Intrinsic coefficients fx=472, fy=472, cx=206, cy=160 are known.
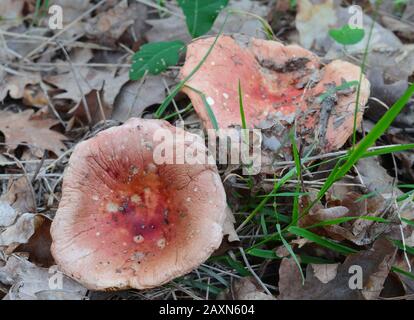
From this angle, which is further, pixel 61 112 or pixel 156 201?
pixel 61 112

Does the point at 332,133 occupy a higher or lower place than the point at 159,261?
higher

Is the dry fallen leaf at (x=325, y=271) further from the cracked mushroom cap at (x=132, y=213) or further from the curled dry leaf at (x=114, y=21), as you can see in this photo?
the curled dry leaf at (x=114, y=21)

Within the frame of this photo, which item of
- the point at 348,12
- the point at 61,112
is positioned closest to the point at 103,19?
the point at 61,112

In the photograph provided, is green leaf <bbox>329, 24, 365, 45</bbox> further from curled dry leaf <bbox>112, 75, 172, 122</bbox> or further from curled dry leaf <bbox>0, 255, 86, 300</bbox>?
curled dry leaf <bbox>0, 255, 86, 300</bbox>

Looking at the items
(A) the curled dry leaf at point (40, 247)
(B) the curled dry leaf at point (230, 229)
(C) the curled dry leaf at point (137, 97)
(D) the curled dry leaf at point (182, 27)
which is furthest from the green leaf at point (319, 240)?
(D) the curled dry leaf at point (182, 27)

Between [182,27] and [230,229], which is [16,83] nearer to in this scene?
[182,27]

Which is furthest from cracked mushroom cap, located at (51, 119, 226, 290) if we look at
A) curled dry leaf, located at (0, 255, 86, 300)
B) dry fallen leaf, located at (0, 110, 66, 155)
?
dry fallen leaf, located at (0, 110, 66, 155)
